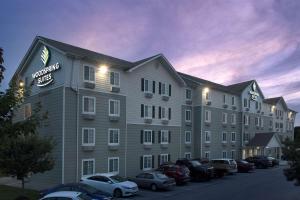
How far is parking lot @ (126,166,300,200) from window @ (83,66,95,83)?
11604 millimetres

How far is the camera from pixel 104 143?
124 ft

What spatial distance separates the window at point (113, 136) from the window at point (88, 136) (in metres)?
2.29

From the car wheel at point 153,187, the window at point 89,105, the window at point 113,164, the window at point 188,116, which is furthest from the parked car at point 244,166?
the window at point 89,105

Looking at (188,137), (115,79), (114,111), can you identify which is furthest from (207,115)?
(115,79)

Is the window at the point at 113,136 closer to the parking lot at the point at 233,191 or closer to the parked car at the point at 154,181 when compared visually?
the parked car at the point at 154,181

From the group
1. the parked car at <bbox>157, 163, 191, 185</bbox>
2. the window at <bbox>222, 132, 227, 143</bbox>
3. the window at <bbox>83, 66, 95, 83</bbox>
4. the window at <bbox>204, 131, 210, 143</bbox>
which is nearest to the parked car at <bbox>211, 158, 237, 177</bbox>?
the parked car at <bbox>157, 163, 191, 185</bbox>

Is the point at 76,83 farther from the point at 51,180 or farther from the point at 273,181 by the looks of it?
the point at 273,181

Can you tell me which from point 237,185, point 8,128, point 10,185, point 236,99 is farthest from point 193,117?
point 8,128

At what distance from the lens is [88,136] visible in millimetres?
36188

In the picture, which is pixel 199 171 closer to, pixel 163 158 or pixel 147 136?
pixel 163 158

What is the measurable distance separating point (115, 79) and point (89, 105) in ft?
15.0

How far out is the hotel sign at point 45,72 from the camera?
36841 mm

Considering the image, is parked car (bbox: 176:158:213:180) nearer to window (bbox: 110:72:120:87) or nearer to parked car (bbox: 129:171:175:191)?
parked car (bbox: 129:171:175:191)

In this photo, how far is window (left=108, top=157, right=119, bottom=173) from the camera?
38194 millimetres
